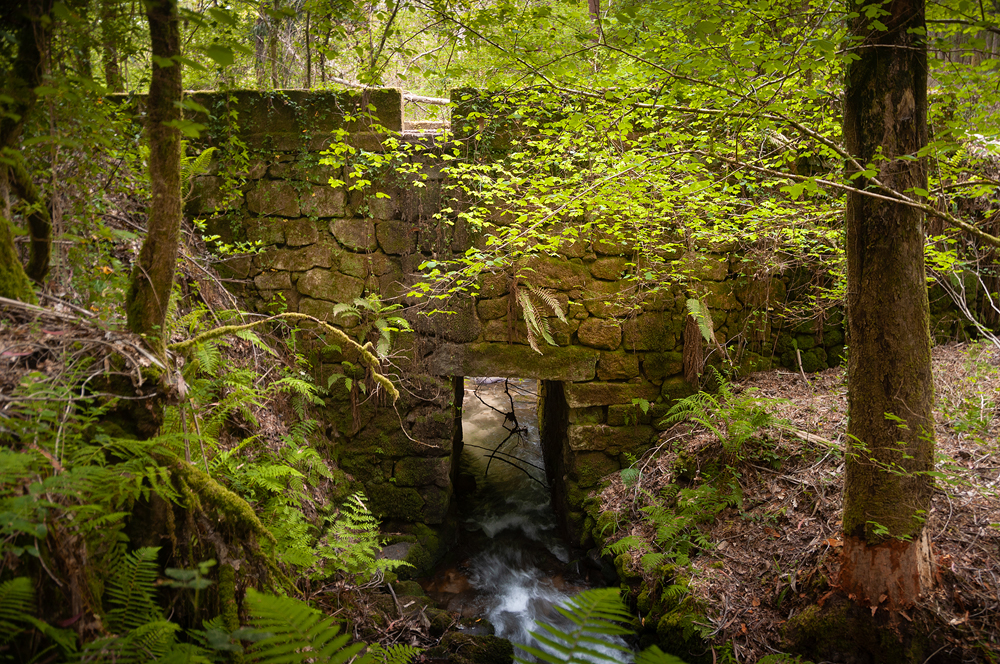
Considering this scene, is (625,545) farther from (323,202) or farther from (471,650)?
(323,202)

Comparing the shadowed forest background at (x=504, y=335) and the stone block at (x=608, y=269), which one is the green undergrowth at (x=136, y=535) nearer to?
the shadowed forest background at (x=504, y=335)

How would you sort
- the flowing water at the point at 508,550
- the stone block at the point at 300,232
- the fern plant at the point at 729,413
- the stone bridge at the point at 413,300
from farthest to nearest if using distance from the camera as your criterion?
the stone block at the point at 300,232
the stone bridge at the point at 413,300
the flowing water at the point at 508,550
the fern plant at the point at 729,413

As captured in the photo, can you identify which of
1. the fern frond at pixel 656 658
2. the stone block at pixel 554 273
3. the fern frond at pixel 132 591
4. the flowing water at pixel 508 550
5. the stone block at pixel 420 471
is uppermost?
the stone block at pixel 554 273

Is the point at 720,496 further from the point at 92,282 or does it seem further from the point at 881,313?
the point at 92,282

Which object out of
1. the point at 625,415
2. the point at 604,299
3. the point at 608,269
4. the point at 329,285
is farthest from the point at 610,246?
the point at 329,285

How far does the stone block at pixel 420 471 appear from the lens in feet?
17.1

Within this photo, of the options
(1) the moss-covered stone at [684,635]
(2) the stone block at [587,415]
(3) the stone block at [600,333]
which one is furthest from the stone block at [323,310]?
(1) the moss-covered stone at [684,635]

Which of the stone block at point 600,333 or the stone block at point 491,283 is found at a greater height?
the stone block at point 491,283

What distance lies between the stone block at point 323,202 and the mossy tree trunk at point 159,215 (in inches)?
113

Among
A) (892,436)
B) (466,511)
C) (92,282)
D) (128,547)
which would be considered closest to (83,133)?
(92,282)

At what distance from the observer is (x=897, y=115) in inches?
100

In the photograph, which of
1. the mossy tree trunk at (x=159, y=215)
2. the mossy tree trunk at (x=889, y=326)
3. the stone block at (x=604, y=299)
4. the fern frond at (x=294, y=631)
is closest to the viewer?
the fern frond at (x=294, y=631)

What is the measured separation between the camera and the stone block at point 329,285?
5.09 meters

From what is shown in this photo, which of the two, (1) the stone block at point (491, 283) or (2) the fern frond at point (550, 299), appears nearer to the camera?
(2) the fern frond at point (550, 299)
